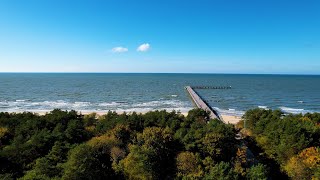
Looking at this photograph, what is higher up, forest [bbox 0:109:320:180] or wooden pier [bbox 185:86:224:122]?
forest [bbox 0:109:320:180]

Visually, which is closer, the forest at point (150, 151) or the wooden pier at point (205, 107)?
the forest at point (150, 151)

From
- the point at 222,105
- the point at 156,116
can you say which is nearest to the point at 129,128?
the point at 156,116

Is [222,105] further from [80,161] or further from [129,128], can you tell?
[80,161]

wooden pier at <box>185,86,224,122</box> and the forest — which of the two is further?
wooden pier at <box>185,86,224,122</box>

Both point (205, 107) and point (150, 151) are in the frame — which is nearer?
point (150, 151)

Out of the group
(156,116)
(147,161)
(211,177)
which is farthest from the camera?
(156,116)

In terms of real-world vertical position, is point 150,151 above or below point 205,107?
above

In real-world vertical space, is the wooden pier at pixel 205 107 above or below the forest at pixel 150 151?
below

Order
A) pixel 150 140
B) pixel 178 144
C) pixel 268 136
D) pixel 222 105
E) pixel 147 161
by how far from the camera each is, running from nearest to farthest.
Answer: pixel 147 161 < pixel 150 140 < pixel 178 144 < pixel 268 136 < pixel 222 105
